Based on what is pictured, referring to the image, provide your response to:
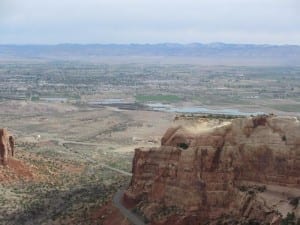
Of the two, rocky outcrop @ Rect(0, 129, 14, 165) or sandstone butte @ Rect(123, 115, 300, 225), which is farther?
rocky outcrop @ Rect(0, 129, 14, 165)

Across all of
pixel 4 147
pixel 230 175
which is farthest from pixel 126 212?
pixel 4 147

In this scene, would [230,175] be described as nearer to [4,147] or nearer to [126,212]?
[126,212]

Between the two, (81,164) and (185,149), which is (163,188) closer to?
(185,149)

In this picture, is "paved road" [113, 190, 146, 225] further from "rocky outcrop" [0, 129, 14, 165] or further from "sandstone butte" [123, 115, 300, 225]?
"rocky outcrop" [0, 129, 14, 165]

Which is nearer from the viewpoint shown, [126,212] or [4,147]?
[126,212]

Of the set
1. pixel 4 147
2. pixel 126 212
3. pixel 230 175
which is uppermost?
pixel 230 175

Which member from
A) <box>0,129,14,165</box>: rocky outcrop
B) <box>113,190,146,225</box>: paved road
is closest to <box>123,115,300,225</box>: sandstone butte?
<box>113,190,146,225</box>: paved road
